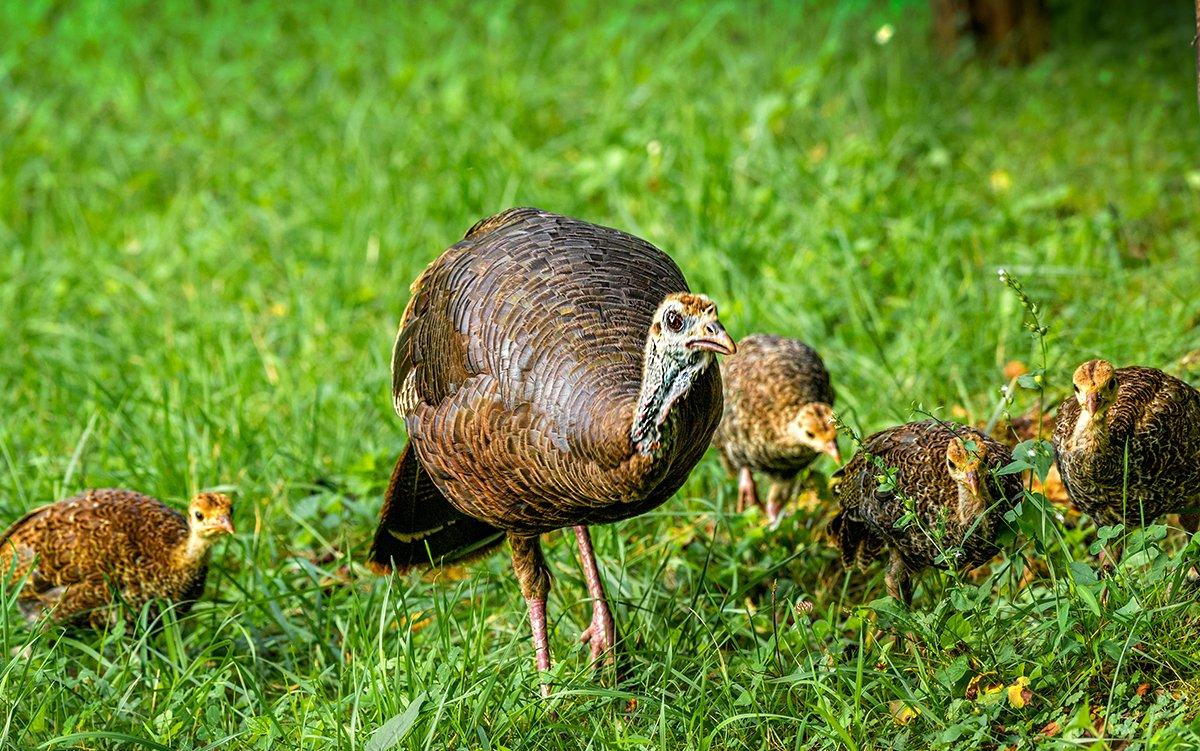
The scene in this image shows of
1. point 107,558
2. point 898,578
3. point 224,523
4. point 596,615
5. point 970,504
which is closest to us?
point 970,504

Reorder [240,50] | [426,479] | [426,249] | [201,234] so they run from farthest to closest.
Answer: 1. [240,50]
2. [201,234]
3. [426,249]
4. [426,479]

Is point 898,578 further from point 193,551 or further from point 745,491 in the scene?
point 193,551

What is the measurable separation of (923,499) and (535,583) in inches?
44.0

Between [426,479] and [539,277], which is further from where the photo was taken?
[426,479]

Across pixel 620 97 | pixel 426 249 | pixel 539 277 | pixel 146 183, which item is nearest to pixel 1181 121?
pixel 620 97

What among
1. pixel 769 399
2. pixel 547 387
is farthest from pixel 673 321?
pixel 769 399

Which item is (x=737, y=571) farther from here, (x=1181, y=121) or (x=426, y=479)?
(x=1181, y=121)

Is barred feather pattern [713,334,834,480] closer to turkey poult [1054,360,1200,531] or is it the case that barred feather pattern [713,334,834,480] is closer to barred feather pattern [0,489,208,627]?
turkey poult [1054,360,1200,531]

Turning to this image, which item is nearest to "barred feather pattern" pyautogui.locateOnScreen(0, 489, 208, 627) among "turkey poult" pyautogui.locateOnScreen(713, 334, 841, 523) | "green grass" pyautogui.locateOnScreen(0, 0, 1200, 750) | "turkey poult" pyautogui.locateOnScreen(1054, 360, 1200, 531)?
"green grass" pyautogui.locateOnScreen(0, 0, 1200, 750)

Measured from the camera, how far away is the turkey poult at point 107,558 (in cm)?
447

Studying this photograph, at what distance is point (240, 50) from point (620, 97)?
318 cm

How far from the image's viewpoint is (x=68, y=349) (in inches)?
254

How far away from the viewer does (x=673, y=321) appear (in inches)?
127

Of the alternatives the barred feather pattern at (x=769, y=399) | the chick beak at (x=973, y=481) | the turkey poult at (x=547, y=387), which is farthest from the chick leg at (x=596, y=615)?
the chick beak at (x=973, y=481)
